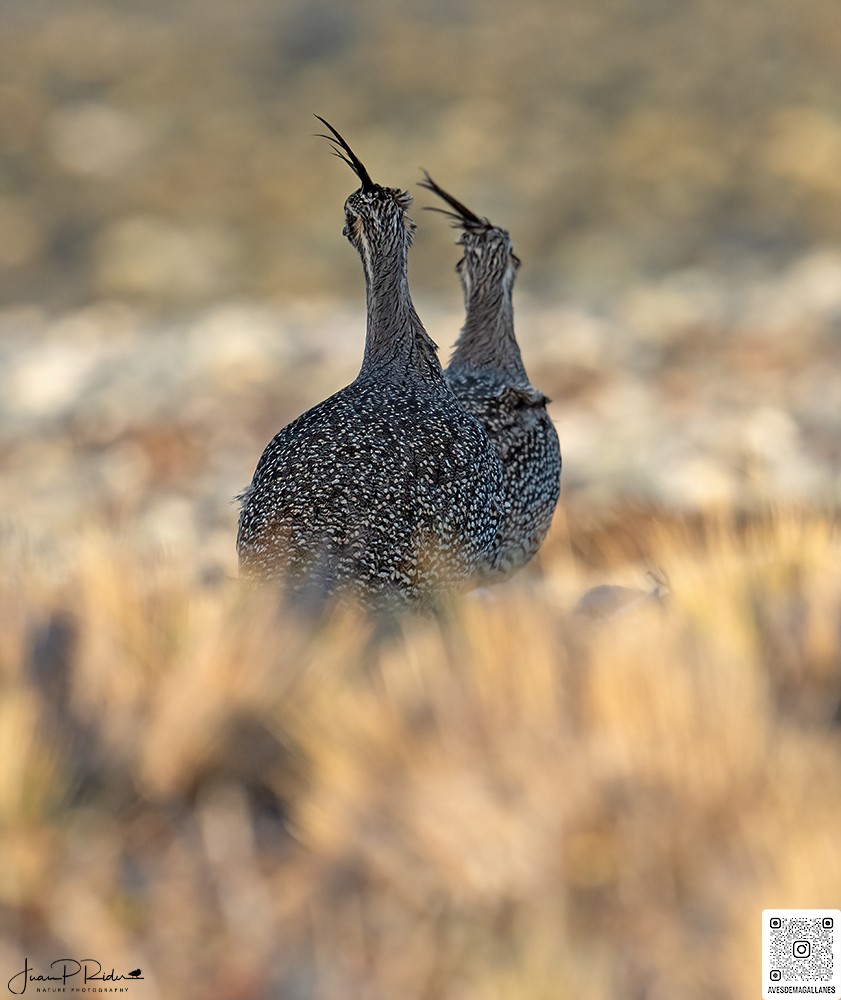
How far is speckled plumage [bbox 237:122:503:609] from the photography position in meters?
6.32

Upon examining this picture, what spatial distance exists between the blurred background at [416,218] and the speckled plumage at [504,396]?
4226 millimetres

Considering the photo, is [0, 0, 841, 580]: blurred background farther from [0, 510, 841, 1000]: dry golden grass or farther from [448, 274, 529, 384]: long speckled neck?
[0, 510, 841, 1000]: dry golden grass

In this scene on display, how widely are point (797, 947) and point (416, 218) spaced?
44.5 m

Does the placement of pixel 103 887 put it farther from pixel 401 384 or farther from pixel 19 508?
pixel 19 508

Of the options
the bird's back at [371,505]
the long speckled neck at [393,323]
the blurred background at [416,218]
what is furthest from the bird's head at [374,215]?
the blurred background at [416,218]

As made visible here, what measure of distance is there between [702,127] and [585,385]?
84.6 ft

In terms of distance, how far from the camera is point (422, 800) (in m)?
4.16

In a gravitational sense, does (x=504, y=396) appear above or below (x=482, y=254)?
below

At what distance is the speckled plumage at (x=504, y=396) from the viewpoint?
8008 mm

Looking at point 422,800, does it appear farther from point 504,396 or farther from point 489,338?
point 489,338

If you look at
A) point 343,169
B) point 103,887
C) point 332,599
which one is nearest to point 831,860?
point 103,887

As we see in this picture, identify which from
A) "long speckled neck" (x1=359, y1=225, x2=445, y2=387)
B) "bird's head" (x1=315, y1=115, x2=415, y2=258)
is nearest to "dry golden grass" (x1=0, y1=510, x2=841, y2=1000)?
"long speckled neck" (x1=359, y1=225, x2=445, y2=387)

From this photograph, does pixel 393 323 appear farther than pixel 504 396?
No

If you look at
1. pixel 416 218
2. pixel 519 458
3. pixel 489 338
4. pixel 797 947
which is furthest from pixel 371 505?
pixel 416 218
